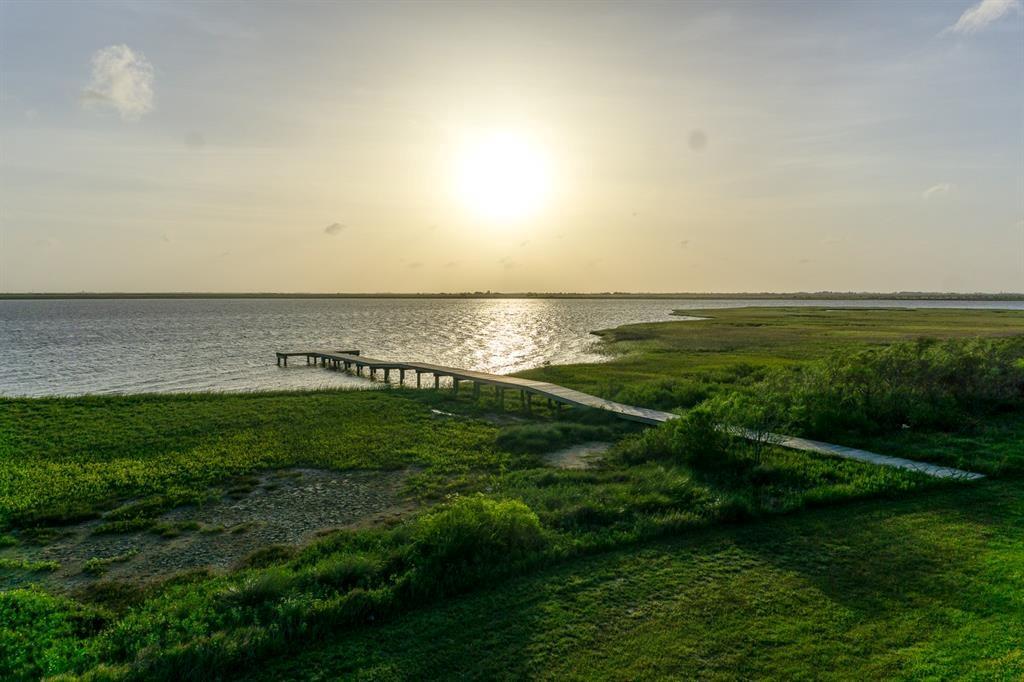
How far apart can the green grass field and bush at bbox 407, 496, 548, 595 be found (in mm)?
45

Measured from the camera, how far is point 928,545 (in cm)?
966

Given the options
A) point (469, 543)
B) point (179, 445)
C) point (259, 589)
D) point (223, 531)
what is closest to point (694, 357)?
point (179, 445)

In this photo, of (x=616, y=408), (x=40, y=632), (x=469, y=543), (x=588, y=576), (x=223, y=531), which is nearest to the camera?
(x=40, y=632)

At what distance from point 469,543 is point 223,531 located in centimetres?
604

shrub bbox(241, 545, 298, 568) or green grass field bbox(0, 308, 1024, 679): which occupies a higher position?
green grass field bbox(0, 308, 1024, 679)

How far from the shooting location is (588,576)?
29.8ft

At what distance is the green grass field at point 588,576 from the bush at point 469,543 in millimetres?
45

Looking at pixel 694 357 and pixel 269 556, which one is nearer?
pixel 269 556

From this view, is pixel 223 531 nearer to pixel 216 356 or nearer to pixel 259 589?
pixel 259 589

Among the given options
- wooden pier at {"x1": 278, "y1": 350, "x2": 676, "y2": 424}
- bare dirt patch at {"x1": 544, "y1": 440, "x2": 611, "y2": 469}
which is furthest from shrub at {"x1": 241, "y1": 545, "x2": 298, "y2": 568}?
wooden pier at {"x1": 278, "y1": 350, "x2": 676, "y2": 424}

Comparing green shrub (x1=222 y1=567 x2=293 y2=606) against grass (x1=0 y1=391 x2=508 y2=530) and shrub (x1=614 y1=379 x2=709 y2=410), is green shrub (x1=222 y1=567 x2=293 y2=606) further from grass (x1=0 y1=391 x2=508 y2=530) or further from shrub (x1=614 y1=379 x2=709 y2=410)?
shrub (x1=614 y1=379 x2=709 y2=410)

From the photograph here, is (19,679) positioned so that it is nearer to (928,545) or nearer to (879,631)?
(879,631)

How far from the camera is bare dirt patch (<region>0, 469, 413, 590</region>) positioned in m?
10.5

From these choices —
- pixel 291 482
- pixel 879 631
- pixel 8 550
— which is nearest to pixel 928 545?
pixel 879 631
